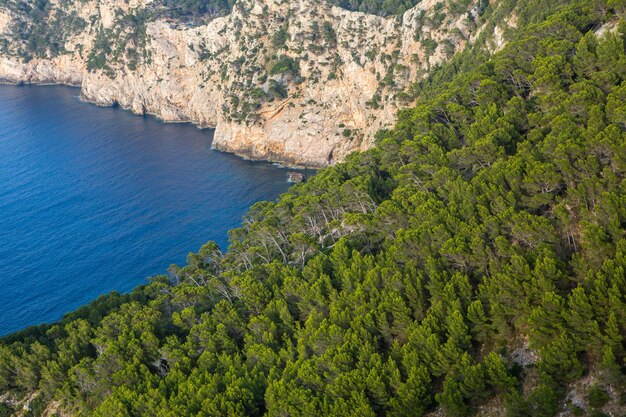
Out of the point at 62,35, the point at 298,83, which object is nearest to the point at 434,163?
the point at 298,83

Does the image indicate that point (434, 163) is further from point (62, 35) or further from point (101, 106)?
point (62, 35)

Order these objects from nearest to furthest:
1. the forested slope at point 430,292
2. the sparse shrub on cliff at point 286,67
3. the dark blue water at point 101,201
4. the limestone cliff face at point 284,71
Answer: the forested slope at point 430,292, the dark blue water at point 101,201, the limestone cliff face at point 284,71, the sparse shrub on cliff at point 286,67

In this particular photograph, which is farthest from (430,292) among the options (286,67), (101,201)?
(286,67)

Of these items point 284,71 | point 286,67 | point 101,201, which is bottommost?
point 101,201

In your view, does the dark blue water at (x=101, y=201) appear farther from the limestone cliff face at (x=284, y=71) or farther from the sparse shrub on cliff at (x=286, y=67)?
the sparse shrub on cliff at (x=286, y=67)

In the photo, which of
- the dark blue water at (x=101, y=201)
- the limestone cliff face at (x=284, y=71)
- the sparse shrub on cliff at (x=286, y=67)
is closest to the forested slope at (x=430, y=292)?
the dark blue water at (x=101, y=201)

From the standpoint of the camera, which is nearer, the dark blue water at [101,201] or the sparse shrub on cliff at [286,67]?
the dark blue water at [101,201]

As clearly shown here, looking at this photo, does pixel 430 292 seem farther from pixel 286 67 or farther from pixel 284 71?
pixel 286 67
